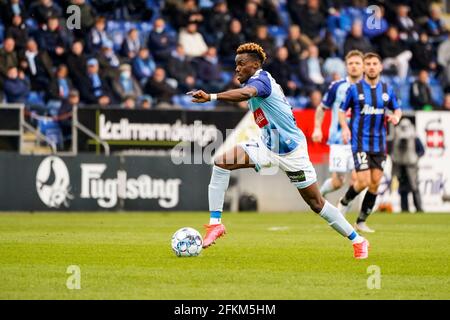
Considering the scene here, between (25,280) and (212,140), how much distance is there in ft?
44.3

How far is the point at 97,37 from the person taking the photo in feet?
77.8

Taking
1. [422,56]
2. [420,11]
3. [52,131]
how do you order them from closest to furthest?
[52,131]
[422,56]
[420,11]

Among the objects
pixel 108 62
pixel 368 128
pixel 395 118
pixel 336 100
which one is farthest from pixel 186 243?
pixel 108 62

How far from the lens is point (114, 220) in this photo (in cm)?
1855

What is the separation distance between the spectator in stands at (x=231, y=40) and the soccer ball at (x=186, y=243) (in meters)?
15.0

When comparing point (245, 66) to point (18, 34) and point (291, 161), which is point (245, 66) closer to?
point (291, 161)

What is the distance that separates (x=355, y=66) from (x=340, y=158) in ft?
5.40

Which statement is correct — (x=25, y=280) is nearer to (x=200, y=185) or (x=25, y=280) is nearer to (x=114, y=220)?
(x=114, y=220)

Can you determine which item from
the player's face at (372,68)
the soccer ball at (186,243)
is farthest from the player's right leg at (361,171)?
the soccer ball at (186,243)

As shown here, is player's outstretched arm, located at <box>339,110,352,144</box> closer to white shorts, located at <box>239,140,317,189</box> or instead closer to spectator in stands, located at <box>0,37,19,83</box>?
white shorts, located at <box>239,140,317,189</box>

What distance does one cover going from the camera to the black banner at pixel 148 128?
21703mm

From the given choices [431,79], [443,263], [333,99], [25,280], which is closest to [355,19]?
[431,79]

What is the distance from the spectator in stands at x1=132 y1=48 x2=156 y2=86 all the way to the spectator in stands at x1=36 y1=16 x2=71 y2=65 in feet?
6.09

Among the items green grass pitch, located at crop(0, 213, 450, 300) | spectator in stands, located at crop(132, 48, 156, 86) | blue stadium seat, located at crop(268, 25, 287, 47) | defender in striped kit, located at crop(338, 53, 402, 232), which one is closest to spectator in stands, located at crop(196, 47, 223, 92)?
spectator in stands, located at crop(132, 48, 156, 86)
